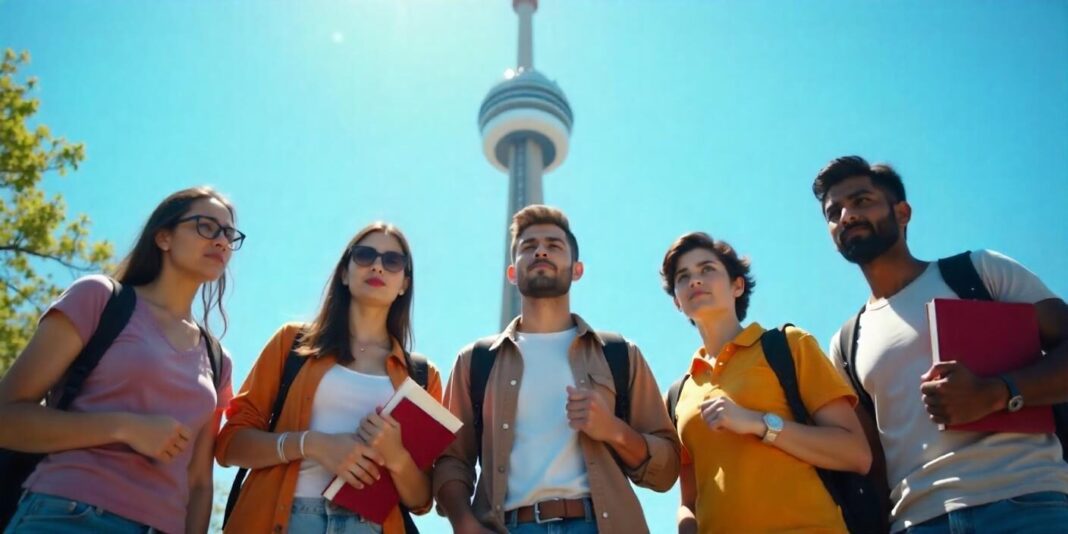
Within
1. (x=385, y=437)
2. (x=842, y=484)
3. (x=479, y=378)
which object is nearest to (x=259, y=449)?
(x=385, y=437)

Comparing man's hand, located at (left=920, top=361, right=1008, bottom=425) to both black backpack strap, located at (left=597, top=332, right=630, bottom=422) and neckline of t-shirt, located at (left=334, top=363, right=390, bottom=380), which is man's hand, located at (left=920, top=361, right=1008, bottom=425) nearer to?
black backpack strap, located at (left=597, top=332, right=630, bottom=422)

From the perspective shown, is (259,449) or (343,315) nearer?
(259,449)

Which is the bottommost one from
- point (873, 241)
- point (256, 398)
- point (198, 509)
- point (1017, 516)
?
point (1017, 516)

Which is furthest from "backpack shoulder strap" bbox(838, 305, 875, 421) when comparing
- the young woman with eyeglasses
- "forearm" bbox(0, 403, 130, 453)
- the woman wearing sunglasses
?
"forearm" bbox(0, 403, 130, 453)

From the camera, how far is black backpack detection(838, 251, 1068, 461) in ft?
11.3

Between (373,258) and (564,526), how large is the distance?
1669mm

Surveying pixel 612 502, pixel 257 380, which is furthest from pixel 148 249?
pixel 612 502

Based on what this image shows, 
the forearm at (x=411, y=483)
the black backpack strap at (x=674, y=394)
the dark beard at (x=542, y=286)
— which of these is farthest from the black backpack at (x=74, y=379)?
the black backpack strap at (x=674, y=394)

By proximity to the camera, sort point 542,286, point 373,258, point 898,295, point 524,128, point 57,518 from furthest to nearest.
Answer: point 524,128
point 373,258
point 542,286
point 898,295
point 57,518

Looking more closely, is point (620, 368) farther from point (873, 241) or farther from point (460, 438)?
point (873, 241)

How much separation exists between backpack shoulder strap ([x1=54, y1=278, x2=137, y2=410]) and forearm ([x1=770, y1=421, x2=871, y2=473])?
9.03 feet

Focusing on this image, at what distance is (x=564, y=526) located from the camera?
3461mm

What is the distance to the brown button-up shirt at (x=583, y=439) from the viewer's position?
356 cm

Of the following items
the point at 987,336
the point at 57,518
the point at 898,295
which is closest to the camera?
the point at 57,518
